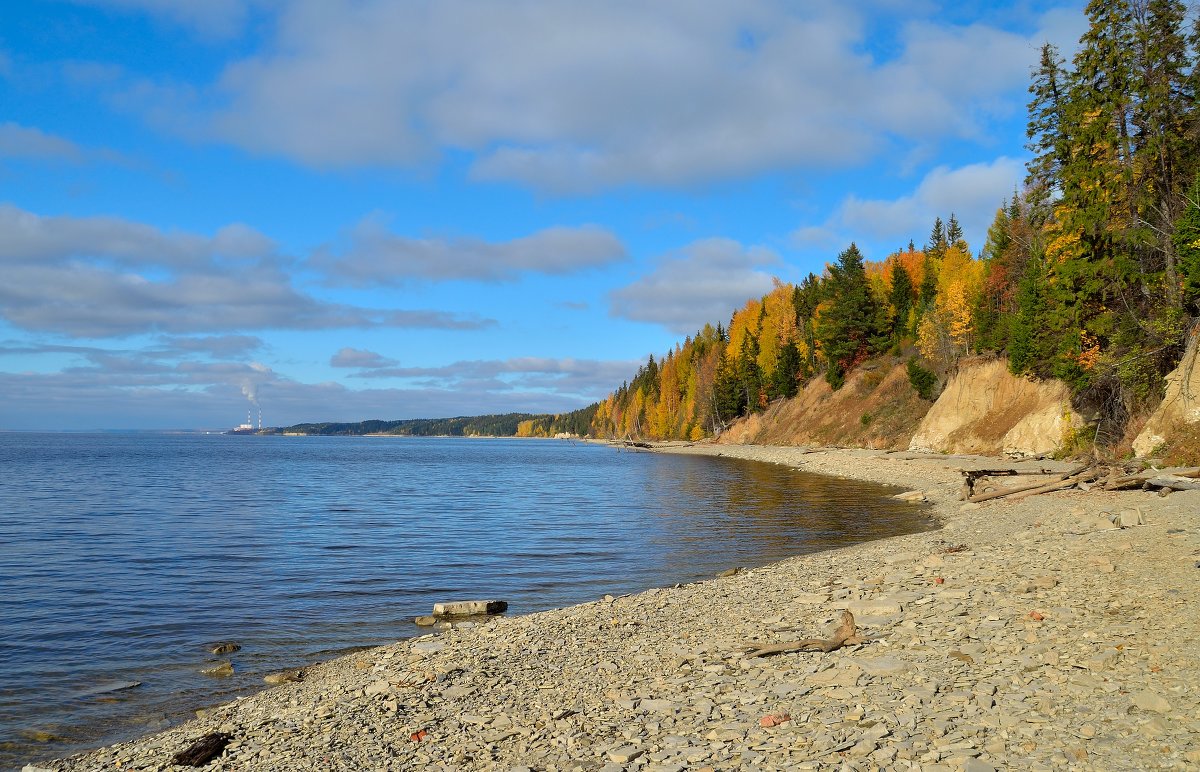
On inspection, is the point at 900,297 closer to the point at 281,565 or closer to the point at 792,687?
the point at 281,565

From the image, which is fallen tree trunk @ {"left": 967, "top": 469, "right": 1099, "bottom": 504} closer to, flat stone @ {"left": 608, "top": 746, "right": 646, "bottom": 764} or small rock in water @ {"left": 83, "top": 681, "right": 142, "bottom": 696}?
flat stone @ {"left": 608, "top": 746, "right": 646, "bottom": 764}

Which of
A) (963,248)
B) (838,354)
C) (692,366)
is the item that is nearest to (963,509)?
(838,354)

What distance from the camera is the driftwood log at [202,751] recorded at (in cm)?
792

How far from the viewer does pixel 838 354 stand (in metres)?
89.1

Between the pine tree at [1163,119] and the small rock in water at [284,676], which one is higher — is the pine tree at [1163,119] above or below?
above

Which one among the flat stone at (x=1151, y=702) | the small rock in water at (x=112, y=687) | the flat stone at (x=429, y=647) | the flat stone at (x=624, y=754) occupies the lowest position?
the small rock in water at (x=112, y=687)

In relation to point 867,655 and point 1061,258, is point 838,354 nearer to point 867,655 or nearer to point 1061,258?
point 1061,258

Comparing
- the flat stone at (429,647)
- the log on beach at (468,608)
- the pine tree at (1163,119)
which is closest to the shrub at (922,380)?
the pine tree at (1163,119)

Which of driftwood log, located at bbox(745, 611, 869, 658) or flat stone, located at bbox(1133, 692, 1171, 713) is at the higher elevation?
flat stone, located at bbox(1133, 692, 1171, 713)

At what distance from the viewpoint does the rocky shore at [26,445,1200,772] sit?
665 cm

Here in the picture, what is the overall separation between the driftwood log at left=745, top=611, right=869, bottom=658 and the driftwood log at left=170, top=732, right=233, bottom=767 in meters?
6.73

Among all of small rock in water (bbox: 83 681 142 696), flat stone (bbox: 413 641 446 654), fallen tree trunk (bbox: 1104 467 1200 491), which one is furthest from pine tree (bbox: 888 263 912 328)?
small rock in water (bbox: 83 681 142 696)

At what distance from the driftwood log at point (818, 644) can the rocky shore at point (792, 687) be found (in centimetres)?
16

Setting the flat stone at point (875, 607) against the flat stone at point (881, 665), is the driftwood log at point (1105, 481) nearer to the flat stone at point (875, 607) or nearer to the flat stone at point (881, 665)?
the flat stone at point (875, 607)
